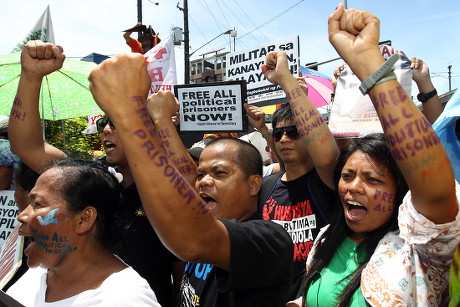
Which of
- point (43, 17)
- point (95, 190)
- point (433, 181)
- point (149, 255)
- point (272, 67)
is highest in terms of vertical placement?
point (43, 17)

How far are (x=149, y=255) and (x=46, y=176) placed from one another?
929mm

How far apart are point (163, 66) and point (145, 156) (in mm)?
4382

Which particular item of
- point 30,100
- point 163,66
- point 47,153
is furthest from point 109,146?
point 163,66

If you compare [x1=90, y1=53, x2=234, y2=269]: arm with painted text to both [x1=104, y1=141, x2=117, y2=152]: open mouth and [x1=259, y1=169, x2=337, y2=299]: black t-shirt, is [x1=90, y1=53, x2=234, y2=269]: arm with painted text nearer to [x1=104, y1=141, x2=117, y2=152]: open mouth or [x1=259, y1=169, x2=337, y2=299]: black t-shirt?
[x1=259, y1=169, x2=337, y2=299]: black t-shirt

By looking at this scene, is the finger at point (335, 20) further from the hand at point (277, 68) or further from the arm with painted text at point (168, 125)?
the arm with painted text at point (168, 125)

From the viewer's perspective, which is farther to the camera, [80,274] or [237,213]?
[237,213]

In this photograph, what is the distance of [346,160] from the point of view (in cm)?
198

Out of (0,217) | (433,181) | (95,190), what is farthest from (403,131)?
(0,217)

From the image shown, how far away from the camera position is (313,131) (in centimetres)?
225

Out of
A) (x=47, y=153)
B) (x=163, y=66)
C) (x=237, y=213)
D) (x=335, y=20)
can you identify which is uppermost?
(x=163, y=66)

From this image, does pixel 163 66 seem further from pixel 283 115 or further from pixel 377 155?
pixel 377 155

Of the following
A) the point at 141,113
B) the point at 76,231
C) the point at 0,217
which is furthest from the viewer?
the point at 0,217

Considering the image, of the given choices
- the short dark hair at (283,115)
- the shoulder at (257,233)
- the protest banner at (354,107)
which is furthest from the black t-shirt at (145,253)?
the protest banner at (354,107)

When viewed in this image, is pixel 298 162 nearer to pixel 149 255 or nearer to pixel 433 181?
pixel 149 255
